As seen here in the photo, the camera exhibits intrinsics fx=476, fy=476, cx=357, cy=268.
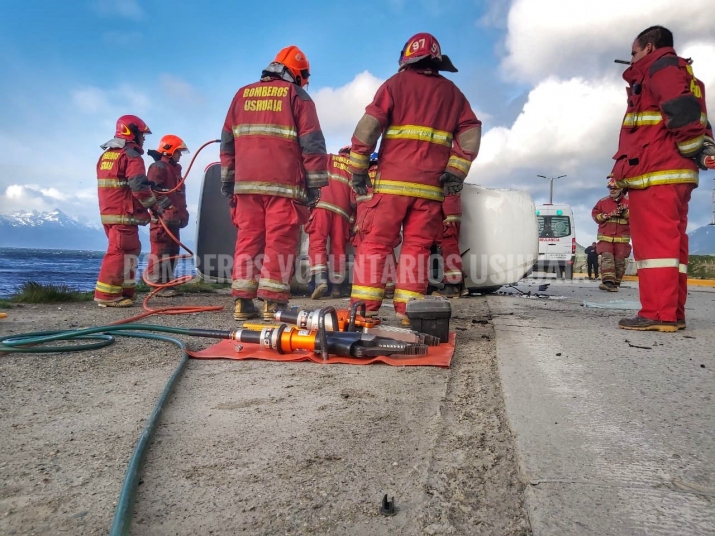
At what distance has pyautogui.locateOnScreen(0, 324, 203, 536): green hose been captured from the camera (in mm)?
975

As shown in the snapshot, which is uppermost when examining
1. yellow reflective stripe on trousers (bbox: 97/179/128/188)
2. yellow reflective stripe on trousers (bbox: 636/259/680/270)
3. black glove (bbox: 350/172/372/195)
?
yellow reflective stripe on trousers (bbox: 97/179/128/188)

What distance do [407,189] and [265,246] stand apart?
1.31 meters

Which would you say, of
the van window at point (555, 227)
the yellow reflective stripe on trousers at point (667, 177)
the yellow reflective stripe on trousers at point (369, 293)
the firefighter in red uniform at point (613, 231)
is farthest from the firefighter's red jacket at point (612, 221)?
the yellow reflective stripe on trousers at point (369, 293)

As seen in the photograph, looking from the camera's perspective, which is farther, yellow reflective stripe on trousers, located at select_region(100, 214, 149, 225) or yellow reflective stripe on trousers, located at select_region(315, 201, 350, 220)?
A: yellow reflective stripe on trousers, located at select_region(315, 201, 350, 220)

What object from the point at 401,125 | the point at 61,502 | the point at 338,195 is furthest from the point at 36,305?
the point at 61,502

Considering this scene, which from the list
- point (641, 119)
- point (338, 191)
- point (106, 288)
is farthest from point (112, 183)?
point (641, 119)

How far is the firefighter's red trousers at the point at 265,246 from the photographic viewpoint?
395cm

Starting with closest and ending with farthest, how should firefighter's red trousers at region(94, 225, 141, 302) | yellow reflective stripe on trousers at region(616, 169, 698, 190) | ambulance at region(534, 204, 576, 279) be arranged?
yellow reflective stripe on trousers at region(616, 169, 698, 190) < firefighter's red trousers at region(94, 225, 141, 302) < ambulance at region(534, 204, 576, 279)

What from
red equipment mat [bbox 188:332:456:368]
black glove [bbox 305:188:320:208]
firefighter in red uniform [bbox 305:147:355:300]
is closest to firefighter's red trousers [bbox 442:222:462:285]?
firefighter in red uniform [bbox 305:147:355:300]

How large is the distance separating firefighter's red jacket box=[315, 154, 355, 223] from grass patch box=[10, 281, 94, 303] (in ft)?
10.2

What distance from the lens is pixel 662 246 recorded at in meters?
3.16

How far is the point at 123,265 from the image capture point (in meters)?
5.07

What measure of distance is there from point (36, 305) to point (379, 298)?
12.7 ft

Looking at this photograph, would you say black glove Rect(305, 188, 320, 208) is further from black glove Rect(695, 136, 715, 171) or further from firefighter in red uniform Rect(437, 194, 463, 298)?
black glove Rect(695, 136, 715, 171)
